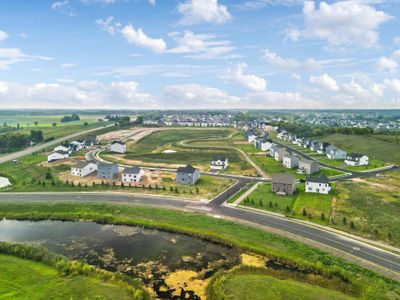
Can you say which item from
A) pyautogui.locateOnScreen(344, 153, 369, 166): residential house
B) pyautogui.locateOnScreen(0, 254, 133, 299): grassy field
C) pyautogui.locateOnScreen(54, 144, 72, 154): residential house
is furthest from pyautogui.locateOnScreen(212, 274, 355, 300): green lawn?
pyautogui.locateOnScreen(54, 144, 72, 154): residential house

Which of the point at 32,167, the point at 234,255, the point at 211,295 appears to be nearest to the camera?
the point at 211,295

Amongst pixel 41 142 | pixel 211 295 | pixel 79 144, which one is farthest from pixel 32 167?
pixel 211 295

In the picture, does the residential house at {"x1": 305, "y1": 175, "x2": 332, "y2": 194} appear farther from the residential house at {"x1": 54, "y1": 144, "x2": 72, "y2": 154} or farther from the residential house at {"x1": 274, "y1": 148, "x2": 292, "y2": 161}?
the residential house at {"x1": 54, "y1": 144, "x2": 72, "y2": 154}

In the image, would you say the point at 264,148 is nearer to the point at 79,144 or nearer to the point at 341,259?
the point at 79,144

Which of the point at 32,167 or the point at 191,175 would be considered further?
the point at 32,167

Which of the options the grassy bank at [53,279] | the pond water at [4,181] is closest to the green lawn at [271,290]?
the grassy bank at [53,279]

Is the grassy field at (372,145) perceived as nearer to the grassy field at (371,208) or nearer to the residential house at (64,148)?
the grassy field at (371,208)

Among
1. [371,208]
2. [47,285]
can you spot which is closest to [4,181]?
[47,285]
